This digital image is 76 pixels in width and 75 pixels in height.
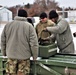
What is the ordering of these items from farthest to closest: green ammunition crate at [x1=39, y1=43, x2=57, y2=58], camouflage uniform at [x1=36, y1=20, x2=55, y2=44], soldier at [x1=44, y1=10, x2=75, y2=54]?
camouflage uniform at [x1=36, y1=20, x2=55, y2=44], soldier at [x1=44, y1=10, x2=75, y2=54], green ammunition crate at [x1=39, y1=43, x2=57, y2=58]

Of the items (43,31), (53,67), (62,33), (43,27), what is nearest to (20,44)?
(53,67)

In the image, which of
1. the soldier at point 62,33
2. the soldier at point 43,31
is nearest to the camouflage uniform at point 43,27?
the soldier at point 43,31

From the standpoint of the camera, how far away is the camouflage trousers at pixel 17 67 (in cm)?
391

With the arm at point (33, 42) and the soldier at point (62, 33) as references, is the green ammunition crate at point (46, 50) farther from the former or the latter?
the soldier at point (62, 33)

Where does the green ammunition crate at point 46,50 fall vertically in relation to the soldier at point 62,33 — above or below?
below

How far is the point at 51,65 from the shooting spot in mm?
3852

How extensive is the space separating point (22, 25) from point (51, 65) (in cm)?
77

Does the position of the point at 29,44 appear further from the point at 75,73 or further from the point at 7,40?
the point at 75,73

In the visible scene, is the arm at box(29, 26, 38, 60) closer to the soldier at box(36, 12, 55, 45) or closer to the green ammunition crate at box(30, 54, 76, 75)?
the green ammunition crate at box(30, 54, 76, 75)

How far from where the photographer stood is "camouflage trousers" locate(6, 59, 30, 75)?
3.91 meters

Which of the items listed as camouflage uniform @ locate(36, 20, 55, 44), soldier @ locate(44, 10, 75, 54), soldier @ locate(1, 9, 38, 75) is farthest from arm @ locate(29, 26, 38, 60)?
camouflage uniform @ locate(36, 20, 55, 44)

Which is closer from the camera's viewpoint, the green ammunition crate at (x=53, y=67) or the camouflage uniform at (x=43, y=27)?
the green ammunition crate at (x=53, y=67)

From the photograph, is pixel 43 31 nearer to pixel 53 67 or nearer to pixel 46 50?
pixel 46 50

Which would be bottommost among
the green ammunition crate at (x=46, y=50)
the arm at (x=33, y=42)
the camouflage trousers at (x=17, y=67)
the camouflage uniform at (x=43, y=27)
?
the camouflage trousers at (x=17, y=67)
